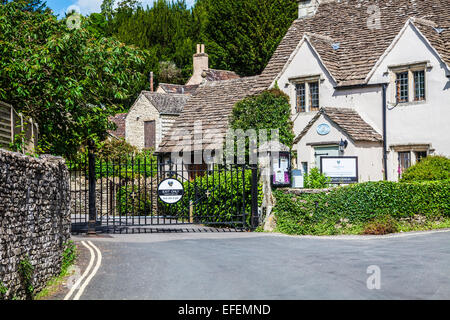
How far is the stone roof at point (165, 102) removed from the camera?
51.0m

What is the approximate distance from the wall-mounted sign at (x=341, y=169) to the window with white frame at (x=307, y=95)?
8.30 metres

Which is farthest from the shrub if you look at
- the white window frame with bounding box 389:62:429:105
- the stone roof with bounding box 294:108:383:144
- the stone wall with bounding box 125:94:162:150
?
the stone wall with bounding box 125:94:162:150

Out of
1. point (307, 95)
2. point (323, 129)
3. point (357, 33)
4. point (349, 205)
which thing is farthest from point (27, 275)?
point (357, 33)

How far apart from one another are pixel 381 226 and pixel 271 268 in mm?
8836

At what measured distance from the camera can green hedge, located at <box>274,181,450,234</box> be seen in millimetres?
22797

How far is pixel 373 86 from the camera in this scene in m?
31.6

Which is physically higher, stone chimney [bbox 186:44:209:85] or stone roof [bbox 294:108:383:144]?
stone chimney [bbox 186:44:209:85]

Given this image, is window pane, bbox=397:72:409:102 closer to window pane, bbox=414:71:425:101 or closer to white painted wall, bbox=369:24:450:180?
white painted wall, bbox=369:24:450:180

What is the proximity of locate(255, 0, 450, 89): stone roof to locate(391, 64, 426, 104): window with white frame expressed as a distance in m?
1.28

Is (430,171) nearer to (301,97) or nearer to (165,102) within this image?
(301,97)

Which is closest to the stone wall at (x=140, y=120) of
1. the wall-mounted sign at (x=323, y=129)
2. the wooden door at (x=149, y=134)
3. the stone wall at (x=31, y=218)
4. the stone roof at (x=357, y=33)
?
the wooden door at (x=149, y=134)

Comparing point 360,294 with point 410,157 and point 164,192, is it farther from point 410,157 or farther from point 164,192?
point 410,157

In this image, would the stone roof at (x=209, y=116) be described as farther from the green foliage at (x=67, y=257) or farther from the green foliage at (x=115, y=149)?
the green foliage at (x=67, y=257)
